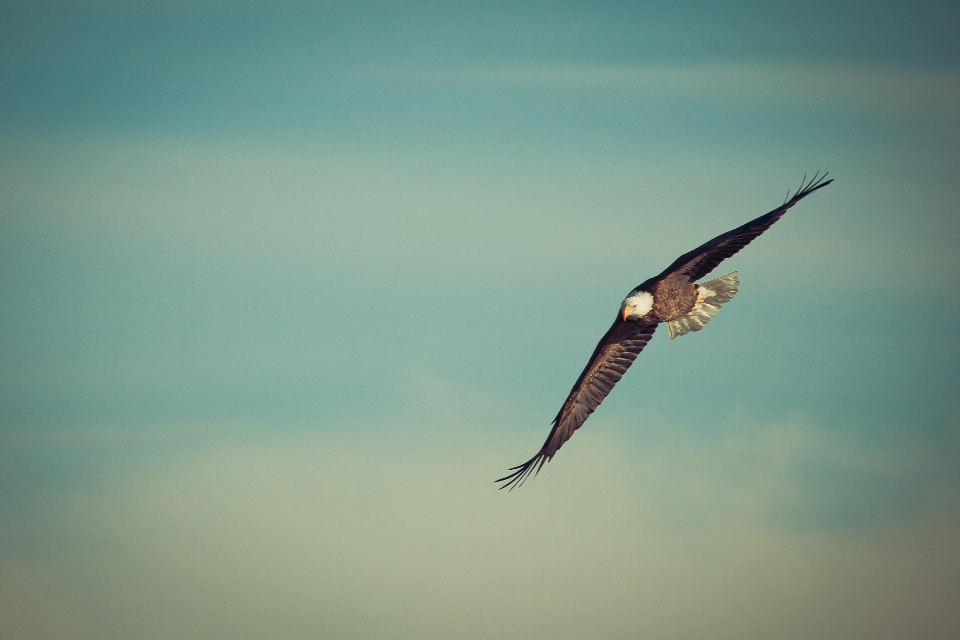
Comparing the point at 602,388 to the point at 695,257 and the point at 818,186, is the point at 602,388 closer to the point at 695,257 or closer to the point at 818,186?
the point at 695,257

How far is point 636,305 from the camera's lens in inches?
504

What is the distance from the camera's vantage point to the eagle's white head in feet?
41.8

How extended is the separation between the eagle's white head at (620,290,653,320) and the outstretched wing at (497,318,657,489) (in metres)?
0.50

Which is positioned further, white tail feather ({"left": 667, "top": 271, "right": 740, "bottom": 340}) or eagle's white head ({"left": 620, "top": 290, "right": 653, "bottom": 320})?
white tail feather ({"left": 667, "top": 271, "right": 740, "bottom": 340})

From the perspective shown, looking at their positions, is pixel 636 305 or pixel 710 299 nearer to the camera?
pixel 636 305

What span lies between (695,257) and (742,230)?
2.51 feet

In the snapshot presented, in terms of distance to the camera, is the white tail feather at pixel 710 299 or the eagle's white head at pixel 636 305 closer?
the eagle's white head at pixel 636 305

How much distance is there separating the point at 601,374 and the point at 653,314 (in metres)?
1.30

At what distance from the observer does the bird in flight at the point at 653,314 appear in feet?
40.6

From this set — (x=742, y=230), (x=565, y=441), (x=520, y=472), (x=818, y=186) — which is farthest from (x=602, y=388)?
(x=818, y=186)

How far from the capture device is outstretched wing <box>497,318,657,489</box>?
13.6 m

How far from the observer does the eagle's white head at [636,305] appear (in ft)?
41.8

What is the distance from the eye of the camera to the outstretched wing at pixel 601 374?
13602mm

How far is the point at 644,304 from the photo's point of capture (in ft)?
42.3
